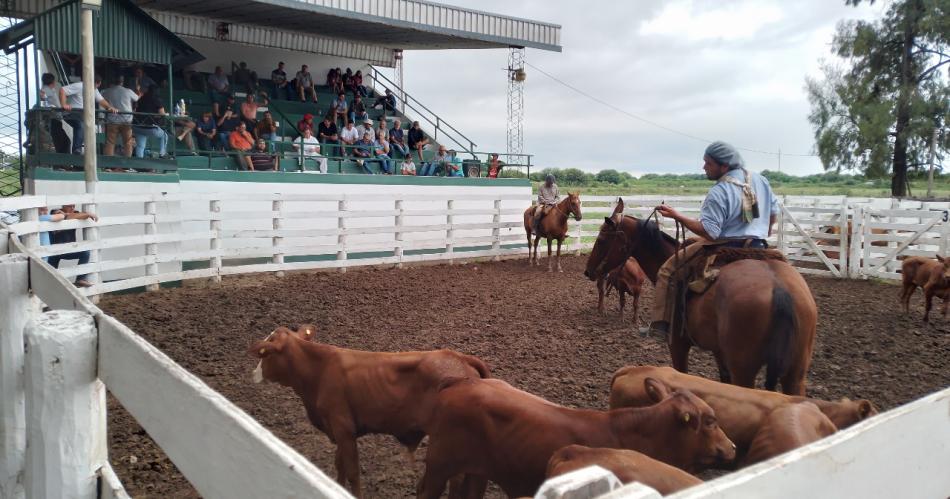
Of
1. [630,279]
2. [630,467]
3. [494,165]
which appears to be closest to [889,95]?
[494,165]

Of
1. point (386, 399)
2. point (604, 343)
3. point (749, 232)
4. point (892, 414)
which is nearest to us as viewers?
point (892, 414)

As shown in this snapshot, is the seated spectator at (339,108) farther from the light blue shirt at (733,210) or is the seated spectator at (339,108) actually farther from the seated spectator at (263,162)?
the light blue shirt at (733,210)

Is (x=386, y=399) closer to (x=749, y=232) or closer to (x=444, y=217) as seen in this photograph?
(x=749, y=232)

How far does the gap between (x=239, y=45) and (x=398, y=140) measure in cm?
512

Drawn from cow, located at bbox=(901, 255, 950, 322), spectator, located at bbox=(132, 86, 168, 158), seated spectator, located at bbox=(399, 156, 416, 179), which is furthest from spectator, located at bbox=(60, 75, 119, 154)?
cow, located at bbox=(901, 255, 950, 322)

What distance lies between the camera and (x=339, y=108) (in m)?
19.8

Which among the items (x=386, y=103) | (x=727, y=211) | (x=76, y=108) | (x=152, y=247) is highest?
(x=386, y=103)

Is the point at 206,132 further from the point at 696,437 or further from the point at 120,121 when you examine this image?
the point at 696,437

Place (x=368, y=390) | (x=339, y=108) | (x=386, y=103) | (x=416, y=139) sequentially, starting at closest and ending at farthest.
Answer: (x=368, y=390) → (x=339, y=108) → (x=416, y=139) → (x=386, y=103)

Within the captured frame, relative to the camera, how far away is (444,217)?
18.9 m

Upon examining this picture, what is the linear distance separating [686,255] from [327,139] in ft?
46.1

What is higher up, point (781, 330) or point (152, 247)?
point (781, 330)

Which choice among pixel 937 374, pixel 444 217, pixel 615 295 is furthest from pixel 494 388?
pixel 444 217

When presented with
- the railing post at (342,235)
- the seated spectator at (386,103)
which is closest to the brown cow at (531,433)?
the railing post at (342,235)
